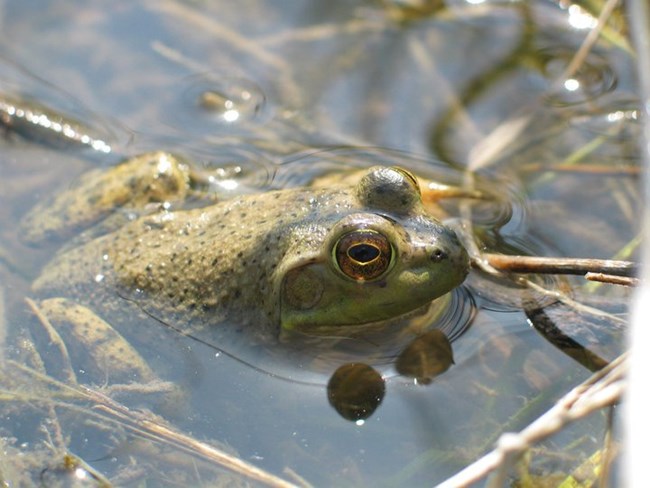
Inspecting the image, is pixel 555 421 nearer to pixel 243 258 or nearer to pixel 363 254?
pixel 363 254

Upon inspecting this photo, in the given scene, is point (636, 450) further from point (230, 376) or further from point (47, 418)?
point (47, 418)

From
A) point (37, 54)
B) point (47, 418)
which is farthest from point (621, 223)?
point (37, 54)

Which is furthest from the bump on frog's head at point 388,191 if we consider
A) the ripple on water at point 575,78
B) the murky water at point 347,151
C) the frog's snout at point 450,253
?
the ripple on water at point 575,78

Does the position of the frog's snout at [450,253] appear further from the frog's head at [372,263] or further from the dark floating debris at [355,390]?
the dark floating debris at [355,390]

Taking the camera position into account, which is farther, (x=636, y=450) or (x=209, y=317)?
(x=209, y=317)

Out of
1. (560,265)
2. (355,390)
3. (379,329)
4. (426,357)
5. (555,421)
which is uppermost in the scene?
(560,265)

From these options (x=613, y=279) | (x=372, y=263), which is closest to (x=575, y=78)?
(x=613, y=279)
